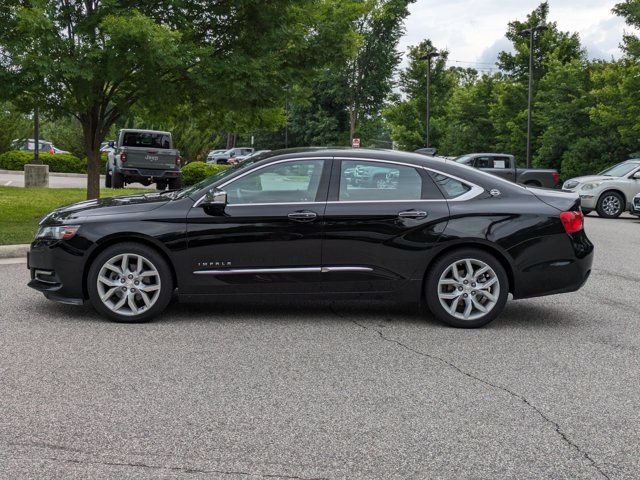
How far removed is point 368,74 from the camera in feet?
227

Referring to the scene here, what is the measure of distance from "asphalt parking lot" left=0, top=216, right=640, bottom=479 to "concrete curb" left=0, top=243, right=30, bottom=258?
332 centimetres

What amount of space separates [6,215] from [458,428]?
13313 mm

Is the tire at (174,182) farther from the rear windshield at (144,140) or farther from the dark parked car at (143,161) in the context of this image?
the rear windshield at (144,140)

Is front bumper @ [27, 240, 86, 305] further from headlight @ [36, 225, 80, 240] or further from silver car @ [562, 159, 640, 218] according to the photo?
silver car @ [562, 159, 640, 218]

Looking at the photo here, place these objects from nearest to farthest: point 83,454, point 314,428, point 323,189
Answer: point 83,454
point 314,428
point 323,189

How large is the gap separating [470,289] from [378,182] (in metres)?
1.24

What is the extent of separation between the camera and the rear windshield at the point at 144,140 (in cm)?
2545

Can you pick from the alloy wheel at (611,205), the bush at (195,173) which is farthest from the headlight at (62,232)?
the bush at (195,173)

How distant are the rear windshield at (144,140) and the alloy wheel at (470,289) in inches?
791

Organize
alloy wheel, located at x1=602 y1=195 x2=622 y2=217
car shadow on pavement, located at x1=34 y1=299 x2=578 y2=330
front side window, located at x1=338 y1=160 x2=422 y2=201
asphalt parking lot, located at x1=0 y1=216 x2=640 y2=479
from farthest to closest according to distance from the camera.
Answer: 1. alloy wheel, located at x1=602 y1=195 x2=622 y2=217
2. car shadow on pavement, located at x1=34 y1=299 x2=578 y2=330
3. front side window, located at x1=338 y1=160 x2=422 y2=201
4. asphalt parking lot, located at x1=0 y1=216 x2=640 y2=479

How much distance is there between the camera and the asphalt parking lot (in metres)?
3.83

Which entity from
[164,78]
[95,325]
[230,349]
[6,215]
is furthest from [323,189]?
[6,215]

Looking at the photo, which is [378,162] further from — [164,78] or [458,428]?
[164,78]

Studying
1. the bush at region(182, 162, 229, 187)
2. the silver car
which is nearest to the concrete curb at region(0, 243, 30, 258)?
the silver car
